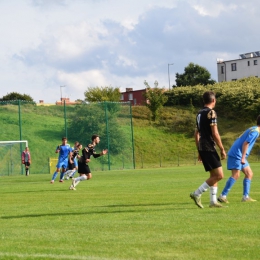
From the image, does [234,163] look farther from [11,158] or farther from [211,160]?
[11,158]

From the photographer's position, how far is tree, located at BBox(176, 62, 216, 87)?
4195 inches

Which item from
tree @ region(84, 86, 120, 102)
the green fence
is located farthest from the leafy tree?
the green fence

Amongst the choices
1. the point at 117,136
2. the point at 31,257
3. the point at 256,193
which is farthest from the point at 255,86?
the point at 31,257

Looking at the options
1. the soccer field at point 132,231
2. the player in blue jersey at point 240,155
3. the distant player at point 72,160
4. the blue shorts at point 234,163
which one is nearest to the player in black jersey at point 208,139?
the soccer field at point 132,231

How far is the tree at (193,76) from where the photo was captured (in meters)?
107

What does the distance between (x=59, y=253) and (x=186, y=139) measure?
58.2 meters

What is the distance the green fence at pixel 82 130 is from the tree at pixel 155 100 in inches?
747

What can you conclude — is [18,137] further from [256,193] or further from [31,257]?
[31,257]

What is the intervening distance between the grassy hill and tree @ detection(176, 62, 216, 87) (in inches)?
1280

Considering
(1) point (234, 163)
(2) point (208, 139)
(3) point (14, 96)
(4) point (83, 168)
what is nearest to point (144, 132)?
(3) point (14, 96)

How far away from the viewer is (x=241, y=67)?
365ft

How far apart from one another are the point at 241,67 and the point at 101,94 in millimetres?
41122

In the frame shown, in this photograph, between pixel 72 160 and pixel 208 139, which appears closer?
pixel 208 139

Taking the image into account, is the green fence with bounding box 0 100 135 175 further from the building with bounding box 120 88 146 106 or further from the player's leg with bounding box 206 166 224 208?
the building with bounding box 120 88 146 106
